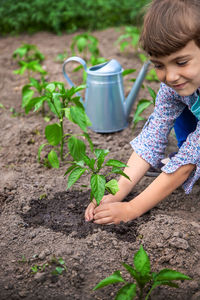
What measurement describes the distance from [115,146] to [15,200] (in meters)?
0.74

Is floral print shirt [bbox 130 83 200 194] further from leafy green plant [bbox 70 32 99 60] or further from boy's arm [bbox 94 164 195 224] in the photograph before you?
leafy green plant [bbox 70 32 99 60]

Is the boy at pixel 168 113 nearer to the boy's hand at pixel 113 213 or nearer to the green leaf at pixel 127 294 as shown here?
the boy's hand at pixel 113 213

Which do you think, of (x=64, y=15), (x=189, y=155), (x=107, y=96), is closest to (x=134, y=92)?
(x=107, y=96)

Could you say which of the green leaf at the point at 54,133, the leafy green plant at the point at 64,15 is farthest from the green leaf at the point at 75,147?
the leafy green plant at the point at 64,15

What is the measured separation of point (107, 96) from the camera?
2.40m

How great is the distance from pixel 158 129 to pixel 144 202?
38cm

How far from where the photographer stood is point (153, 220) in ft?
5.53

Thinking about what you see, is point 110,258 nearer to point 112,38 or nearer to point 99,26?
point 112,38

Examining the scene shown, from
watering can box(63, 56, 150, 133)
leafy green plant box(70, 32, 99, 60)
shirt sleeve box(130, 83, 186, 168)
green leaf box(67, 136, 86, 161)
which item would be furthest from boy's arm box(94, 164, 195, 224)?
leafy green plant box(70, 32, 99, 60)

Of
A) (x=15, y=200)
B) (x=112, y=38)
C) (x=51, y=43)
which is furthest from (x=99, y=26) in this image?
(x=15, y=200)

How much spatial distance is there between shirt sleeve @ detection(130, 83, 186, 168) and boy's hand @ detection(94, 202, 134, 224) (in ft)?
0.91

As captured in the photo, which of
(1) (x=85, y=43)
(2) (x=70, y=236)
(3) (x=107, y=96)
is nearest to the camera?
(2) (x=70, y=236)

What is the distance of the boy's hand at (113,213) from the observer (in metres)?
1.68

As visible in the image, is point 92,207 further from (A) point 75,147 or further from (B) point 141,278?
(B) point 141,278
